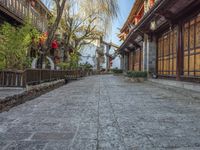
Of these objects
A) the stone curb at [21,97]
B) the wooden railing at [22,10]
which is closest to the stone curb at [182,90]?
the stone curb at [21,97]

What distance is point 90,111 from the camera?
5211 mm

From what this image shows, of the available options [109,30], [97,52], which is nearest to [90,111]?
[109,30]

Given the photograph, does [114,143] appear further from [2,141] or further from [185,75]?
[185,75]

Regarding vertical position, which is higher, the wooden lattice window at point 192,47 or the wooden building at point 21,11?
the wooden building at point 21,11

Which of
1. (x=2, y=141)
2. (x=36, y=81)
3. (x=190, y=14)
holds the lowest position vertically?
(x=2, y=141)

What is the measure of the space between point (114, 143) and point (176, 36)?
867 cm

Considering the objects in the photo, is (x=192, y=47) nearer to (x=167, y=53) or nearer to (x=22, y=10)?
(x=167, y=53)

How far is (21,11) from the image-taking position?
15.6 m

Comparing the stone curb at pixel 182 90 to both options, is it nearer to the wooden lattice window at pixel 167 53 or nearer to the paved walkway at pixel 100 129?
the wooden lattice window at pixel 167 53

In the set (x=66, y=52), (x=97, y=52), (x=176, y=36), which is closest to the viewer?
(x=176, y=36)

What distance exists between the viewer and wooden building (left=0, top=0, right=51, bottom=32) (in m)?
11.9

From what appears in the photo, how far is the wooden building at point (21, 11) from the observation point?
11.9m

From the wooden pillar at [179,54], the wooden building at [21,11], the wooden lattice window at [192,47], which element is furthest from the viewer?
the wooden building at [21,11]

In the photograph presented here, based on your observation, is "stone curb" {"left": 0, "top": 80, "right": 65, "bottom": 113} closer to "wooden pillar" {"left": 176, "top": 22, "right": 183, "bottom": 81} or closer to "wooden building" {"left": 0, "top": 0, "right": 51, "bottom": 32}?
"wooden building" {"left": 0, "top": 0, "right": 51, "bottom": 32}
